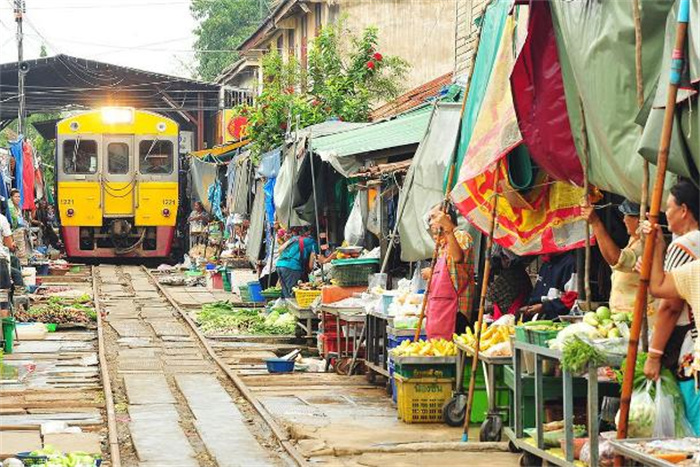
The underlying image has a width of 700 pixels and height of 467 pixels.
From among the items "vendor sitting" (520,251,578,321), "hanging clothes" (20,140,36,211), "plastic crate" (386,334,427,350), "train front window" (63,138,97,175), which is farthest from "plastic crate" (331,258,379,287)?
"train front window" (63,138,97,175)

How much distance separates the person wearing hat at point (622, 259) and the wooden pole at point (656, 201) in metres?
1.20

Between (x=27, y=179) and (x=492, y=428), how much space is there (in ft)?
63.3

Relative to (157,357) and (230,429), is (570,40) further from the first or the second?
(157,357)

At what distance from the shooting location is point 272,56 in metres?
25.5

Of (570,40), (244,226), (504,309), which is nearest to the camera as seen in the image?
(570,40)

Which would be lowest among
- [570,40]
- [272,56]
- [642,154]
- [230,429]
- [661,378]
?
[230,429]

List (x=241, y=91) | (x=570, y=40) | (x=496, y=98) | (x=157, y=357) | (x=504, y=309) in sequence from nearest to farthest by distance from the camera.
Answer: (x=570, y=40), (x=496, y=98), (x=504, y=309), (x=157, y=357), (x=241, y=91)

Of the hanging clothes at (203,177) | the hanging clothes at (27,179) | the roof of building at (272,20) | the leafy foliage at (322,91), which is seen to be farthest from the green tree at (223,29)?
the leafy foliage at (322,91)

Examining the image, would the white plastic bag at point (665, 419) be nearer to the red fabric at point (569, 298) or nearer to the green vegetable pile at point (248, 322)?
the red fabric at point (569, 298)

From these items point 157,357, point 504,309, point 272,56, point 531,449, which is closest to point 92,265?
point 272,56

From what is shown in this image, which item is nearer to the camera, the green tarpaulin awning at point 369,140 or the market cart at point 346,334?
the market cart at point 346,334

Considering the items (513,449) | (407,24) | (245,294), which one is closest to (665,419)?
(513,449)

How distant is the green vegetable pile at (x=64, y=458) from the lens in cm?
806

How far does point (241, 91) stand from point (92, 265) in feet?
36.4
